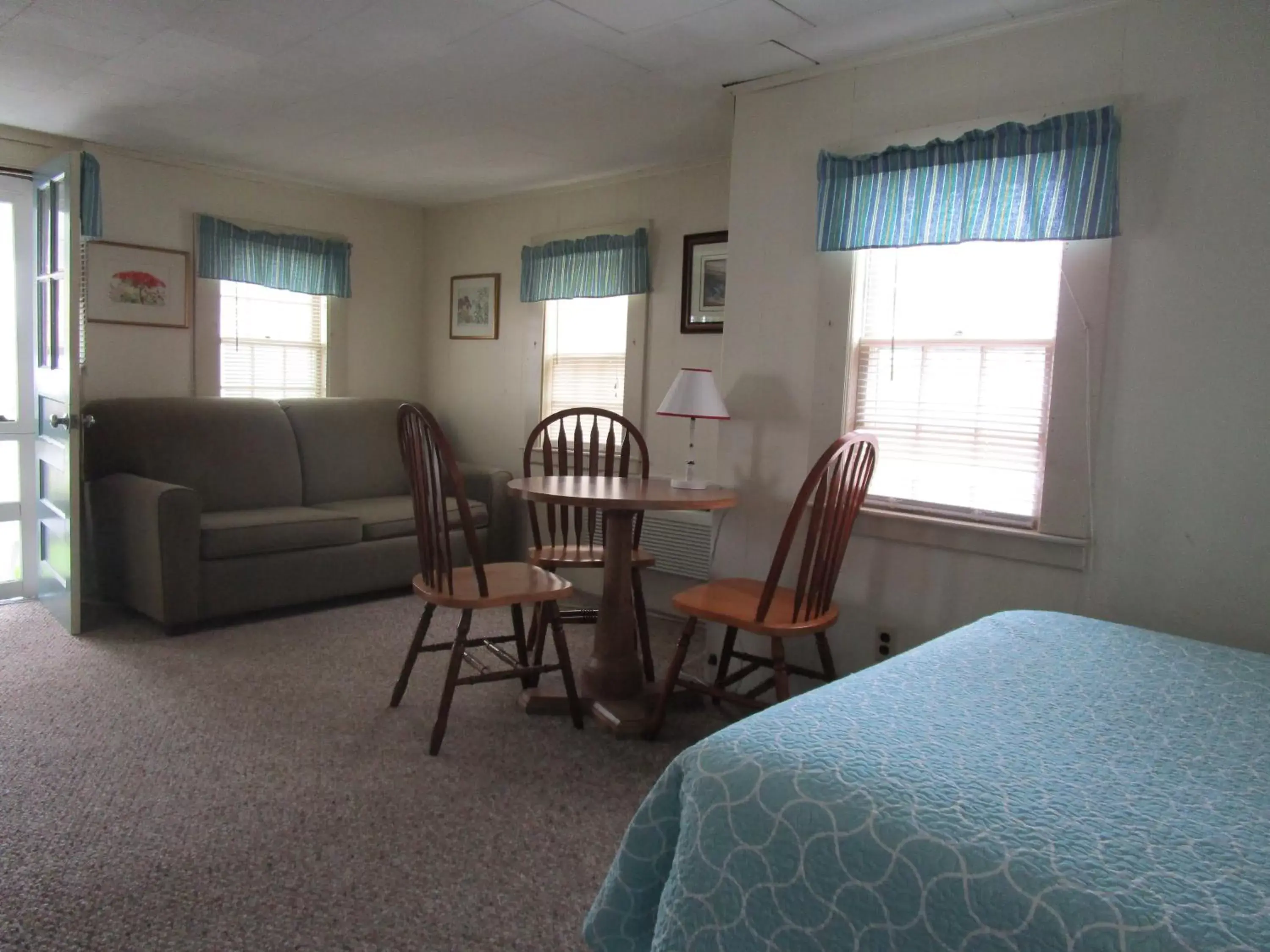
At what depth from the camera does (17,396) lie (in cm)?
410

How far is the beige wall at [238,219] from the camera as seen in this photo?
4262 mm

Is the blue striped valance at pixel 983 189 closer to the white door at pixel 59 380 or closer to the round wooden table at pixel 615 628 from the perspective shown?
the round wooden table at pixel 615 628

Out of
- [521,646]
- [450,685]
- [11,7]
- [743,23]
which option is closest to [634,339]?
[521,646]

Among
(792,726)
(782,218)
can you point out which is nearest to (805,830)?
(792,726)

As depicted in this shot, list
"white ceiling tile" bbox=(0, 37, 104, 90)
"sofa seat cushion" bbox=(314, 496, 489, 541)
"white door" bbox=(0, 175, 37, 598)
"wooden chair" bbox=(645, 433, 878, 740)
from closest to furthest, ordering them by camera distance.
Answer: "wooden chair" bbox=(645, 433, 878, 740) → "white ceiling tile" bbox=(0, 37, 104, 90) → "white door" bbox=(0, 175, 37, 598) → "sofa seat cushion" bbox=(314, 496, 489, 541)

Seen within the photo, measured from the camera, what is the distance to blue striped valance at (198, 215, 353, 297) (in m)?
4.55

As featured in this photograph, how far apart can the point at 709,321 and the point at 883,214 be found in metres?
1.52

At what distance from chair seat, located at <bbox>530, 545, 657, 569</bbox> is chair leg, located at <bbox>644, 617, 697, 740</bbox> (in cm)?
45

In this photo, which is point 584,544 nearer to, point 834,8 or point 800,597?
point 800,597

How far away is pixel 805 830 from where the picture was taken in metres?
1.05

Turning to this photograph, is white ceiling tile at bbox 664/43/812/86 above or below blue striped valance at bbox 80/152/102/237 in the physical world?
above

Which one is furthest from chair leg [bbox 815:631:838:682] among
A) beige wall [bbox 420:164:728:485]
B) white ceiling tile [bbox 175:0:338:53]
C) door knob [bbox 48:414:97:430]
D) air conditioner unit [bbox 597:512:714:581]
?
door knob [bbox 48:414:97:430]

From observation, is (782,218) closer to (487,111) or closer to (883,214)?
(883,214)

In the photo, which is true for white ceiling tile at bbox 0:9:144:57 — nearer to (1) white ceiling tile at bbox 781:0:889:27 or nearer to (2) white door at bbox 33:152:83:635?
(2) white door at bbox 33:152:83:635
